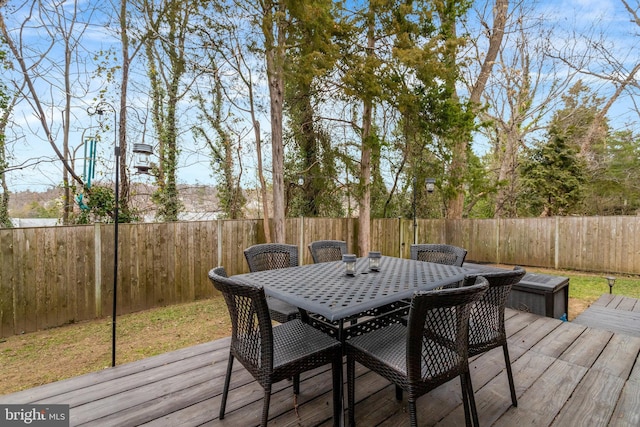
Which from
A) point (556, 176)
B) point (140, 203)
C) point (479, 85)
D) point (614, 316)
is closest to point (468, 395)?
point (614, 316)

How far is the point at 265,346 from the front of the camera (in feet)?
4.66

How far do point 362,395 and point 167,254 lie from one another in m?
3.77

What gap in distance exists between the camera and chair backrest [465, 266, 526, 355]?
5.63 ft

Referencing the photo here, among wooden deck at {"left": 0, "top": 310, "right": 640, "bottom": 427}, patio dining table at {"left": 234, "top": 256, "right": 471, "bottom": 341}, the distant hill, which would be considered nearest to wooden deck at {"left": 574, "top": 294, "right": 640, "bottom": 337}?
wooden deck at {"left": 0, "top": 310, "right": 640, "bottom": 427}

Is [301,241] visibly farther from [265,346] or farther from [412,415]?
[412,415]

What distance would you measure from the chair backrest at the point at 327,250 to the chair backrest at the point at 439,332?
1762mm

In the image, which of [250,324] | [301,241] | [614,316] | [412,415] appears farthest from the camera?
[301,241]

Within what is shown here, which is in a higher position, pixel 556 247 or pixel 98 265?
pixel 98 265

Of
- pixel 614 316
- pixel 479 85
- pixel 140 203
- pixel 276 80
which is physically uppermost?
pixel 479 85

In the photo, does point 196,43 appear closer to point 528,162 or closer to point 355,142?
point 355,142

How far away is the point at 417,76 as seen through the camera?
6.00 meters

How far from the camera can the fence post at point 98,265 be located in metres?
3.96

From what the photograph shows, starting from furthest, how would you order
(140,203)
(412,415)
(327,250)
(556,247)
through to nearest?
(556,247)
(140,203)
(327,250)
(412,415)

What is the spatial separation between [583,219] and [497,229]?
177 centimetres
